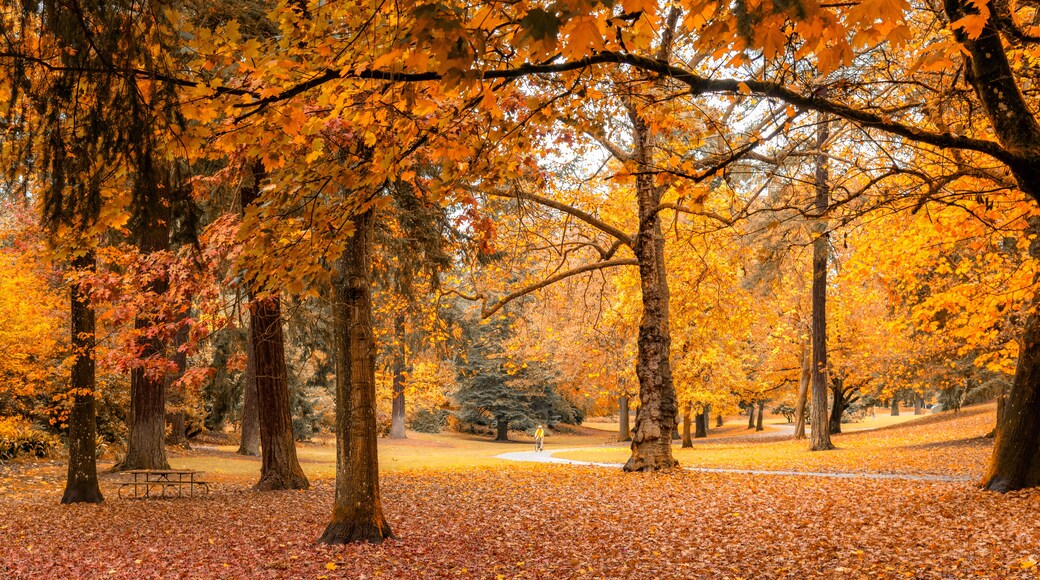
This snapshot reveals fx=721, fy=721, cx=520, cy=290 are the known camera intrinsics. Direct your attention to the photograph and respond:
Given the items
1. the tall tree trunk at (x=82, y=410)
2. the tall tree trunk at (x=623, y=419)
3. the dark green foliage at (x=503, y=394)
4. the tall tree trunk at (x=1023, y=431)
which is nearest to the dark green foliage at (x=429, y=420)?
the dark green foliage at (x=503, y=394)

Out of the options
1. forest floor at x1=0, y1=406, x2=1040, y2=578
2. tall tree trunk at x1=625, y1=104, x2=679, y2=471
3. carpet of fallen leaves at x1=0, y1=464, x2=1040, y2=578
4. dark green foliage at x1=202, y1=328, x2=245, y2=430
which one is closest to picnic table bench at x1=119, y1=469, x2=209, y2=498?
forest floor at x1=0, y1=406, x2=1040, y2=578

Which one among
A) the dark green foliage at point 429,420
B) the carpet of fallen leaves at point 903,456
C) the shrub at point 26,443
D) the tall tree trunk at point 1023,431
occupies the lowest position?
the dark green foliage at point 429,420

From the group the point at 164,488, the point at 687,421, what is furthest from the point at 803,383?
the point at 164,488

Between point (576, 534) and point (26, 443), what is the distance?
667 inches

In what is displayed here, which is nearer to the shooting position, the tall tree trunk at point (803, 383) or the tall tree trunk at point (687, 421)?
the tall tree trunk at point (687, 421)

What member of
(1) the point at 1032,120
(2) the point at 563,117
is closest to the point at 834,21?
(1) the point at 1032,120

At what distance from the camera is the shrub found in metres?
17.7

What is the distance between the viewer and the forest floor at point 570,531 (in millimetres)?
6566

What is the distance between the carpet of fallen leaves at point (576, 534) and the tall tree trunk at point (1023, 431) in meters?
0.37

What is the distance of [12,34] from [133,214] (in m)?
1.26

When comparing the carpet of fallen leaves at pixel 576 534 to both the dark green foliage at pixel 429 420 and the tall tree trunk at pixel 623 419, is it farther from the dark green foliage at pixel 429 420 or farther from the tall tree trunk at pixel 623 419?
the dark green foliage at pixel 429 420

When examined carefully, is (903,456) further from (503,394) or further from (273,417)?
(503,394)

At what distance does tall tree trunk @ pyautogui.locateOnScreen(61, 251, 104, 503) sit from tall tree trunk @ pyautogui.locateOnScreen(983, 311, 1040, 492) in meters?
13.2

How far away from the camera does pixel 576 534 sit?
26.9 ft
